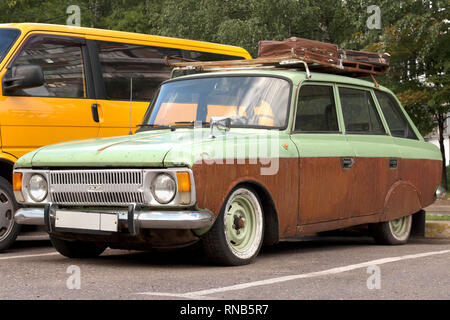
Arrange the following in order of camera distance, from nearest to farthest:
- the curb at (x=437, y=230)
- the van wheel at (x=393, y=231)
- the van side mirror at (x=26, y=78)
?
1. the van side mirror at (x=26, y=78)
2. the van wheel at (x=393, y=231)
3. the curb at (x=437, y=230)

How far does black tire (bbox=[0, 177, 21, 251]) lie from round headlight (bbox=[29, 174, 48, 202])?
1525mm

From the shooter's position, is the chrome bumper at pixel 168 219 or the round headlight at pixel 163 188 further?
the round headlight at pixel 163 188

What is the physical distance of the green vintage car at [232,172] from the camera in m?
6.86

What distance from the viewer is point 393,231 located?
973cm

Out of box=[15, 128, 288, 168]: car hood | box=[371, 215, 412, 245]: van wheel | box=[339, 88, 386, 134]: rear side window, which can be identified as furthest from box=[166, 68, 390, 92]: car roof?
box=[371, 215, 412, 245]: van wheel

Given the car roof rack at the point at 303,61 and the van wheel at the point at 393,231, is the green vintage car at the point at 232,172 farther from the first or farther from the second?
the car roof rack at the point at 303,61

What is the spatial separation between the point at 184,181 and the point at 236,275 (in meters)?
0.83

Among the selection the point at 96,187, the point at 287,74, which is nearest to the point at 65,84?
the point at 287,74

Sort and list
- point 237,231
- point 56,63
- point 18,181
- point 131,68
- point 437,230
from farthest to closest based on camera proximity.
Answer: point 437,230 → point 131,68 → point 56,63 → point 18,181 → point 237,231

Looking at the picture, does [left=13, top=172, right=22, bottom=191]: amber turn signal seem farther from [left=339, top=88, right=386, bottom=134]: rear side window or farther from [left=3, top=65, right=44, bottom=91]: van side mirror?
[left=339, top=88, right=386, bottom=134]: rear side window

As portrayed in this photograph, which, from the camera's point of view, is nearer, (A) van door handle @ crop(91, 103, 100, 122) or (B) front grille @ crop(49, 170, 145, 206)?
(B) front grille @ crop(49, 170, 145, 206)

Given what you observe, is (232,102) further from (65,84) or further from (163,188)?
(65,84)

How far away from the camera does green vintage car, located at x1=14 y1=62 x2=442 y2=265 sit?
22.5ft

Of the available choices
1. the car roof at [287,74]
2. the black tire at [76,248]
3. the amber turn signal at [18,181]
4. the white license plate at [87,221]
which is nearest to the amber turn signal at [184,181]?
the white license plate at [87,221]
